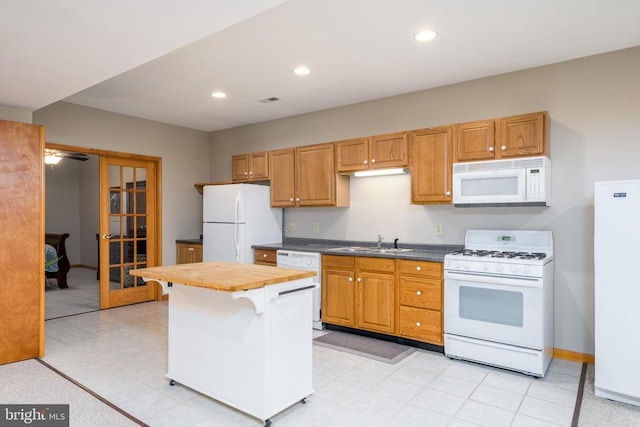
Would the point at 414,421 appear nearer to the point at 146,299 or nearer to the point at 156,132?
the point at 146,299

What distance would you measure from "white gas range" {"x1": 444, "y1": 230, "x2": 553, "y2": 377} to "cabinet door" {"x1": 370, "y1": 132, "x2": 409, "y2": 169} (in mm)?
1172

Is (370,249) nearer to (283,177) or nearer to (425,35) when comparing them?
(283,177)

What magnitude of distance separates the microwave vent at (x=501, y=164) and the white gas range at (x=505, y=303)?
65 cm

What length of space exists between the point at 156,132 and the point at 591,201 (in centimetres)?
539

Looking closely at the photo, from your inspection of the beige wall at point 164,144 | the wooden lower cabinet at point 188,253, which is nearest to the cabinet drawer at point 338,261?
the wooden lower cabinet at point 188,253

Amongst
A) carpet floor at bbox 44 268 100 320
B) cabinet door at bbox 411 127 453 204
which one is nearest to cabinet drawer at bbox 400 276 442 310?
cabinet door at bbox 411 127 453 204

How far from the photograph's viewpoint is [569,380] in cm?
304

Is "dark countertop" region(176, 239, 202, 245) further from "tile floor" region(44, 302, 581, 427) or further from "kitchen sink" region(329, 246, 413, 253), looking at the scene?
"kitchen sink" region(329, 246, 413, 253)

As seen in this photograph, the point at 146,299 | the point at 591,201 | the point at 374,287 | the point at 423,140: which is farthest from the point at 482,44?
the point at 146,299

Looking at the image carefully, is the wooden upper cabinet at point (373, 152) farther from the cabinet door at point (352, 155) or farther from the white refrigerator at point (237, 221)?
the white refrigerator at point (237, 221)

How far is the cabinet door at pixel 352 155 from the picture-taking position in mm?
4336

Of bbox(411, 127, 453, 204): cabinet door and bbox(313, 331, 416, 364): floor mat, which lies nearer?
bbox(313, 331, 416, 364): floor mat

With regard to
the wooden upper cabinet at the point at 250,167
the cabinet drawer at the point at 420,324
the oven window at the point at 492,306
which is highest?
the wooden upper cabinet at the point at 250,167

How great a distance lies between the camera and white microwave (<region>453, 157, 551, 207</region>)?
3.29 metres
